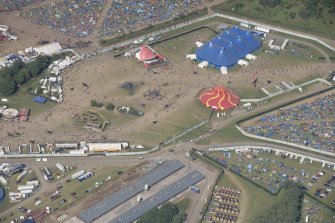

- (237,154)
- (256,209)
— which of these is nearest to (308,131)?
(237,154)

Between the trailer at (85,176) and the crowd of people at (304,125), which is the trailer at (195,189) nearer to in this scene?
the trailer at (85,176)

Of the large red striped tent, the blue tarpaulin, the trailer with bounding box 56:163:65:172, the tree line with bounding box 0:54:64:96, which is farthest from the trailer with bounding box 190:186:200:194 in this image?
the tree line with bounding box 0:54:64:96

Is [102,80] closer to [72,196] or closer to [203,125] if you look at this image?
[203,125]

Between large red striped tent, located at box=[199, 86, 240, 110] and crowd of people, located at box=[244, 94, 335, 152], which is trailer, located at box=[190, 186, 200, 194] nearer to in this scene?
crowd of people, located at box=[244, 94, 335, 152]

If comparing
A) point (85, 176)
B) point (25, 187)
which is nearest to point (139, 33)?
point (85, 176)

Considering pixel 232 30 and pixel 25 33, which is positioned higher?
pixel 232 30

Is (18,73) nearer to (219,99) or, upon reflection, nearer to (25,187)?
(25,187)
